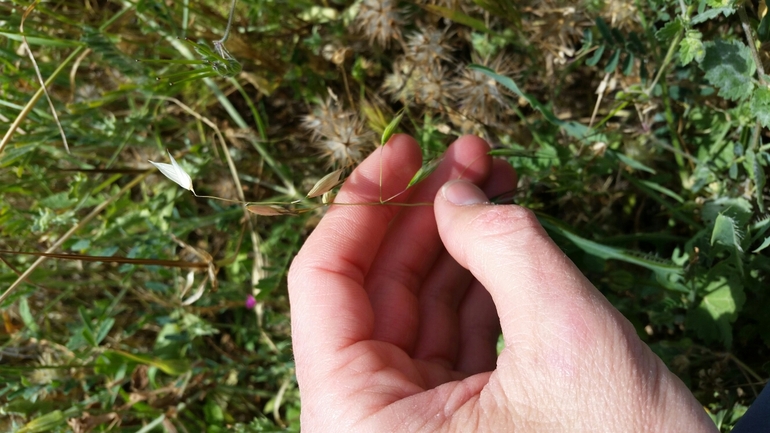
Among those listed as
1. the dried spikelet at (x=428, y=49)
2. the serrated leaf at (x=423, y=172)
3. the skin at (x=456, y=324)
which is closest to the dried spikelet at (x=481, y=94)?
the dried spikelet at (x=428, y=49)

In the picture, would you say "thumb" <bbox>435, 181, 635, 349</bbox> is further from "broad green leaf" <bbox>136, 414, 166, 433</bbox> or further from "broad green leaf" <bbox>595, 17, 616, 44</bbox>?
"broad green leaf" <bbox>136, 414, 166, 433</bbox>

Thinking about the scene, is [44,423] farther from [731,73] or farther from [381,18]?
[731,73]

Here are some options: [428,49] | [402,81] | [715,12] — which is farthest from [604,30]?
[402,81]

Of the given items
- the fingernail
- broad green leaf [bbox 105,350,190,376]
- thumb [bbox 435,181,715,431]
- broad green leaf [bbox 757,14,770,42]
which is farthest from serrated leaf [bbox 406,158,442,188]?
broad green leaf [bbox 105,350,190,376]

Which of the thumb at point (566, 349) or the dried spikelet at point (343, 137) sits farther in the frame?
the dried spikelet at point (343, 137)

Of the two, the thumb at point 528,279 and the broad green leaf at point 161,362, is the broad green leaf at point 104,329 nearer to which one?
the broad green leaf at point 161,362

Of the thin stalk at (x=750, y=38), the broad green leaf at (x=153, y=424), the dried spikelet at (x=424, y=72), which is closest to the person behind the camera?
the thin stalk at (x=750, y=38)
